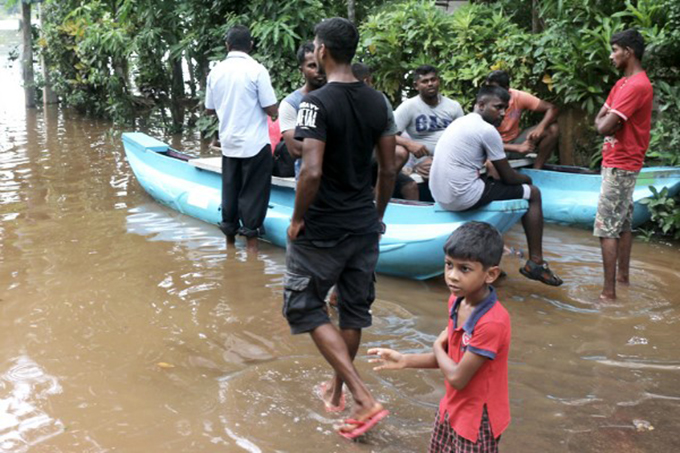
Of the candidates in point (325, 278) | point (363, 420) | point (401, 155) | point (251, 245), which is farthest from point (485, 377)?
point (251, 245)

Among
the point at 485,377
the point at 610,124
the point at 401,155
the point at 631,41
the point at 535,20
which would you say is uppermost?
the point at 535,20

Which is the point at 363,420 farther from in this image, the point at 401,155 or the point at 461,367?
the point at 401,155

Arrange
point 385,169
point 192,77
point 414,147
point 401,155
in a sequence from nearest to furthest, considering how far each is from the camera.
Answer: point 385,169 → point 401,155 → point 414,147 → point 192,77

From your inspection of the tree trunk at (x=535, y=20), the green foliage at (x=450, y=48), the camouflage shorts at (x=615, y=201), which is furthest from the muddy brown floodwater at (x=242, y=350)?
the tree trunk at (x=535, y=20)

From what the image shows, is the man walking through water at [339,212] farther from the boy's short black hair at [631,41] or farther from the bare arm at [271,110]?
the bare arm at [271,110]

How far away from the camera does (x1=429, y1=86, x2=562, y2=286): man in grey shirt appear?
5539mm

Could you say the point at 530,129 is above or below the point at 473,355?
above

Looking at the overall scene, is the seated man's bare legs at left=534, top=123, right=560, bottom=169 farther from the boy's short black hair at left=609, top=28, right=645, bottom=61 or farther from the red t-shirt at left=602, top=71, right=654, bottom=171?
the boy's short black hair at left=609, top=28, right=645, bottom=61

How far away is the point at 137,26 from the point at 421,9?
21.6 ft

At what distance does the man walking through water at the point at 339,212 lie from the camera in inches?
141

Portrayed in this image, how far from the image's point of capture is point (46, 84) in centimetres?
1852

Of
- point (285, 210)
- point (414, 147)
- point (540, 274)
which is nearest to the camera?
point (540, 274)

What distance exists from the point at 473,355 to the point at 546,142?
18.3ft

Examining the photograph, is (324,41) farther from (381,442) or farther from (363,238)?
(381,442)
